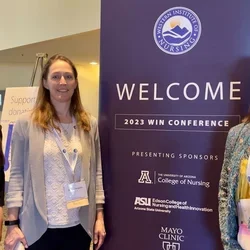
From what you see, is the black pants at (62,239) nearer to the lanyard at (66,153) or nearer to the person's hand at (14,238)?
the person's hand at (14,238)

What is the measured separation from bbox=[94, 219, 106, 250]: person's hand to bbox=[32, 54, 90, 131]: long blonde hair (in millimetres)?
483

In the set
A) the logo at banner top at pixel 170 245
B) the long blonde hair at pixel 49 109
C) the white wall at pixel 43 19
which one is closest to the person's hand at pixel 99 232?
the logo at banner top at pixel 170 245

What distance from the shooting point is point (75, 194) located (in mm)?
1712

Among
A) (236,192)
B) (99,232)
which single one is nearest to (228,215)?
(236,192)

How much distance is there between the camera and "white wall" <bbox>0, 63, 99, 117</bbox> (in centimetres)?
701

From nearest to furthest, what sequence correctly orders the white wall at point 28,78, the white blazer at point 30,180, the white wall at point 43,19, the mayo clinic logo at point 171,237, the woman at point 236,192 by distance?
the woman at point 236,192
the white blazer at point 30,180
the mayo clinic logo at point 171,237
the white wall at point 43,19
the white wall at point 28,78

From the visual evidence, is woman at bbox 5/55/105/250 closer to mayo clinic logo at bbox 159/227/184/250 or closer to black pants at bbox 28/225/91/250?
black pants at bbox 28/225/91/250

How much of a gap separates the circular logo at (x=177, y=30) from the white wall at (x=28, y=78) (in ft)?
17.0

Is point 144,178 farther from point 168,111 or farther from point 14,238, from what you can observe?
point 14,238

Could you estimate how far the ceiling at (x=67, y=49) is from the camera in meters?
4.53

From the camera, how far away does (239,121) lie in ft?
5.55

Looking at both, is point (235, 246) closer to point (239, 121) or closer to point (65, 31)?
point (239, 121)

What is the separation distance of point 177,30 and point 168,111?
1.29 feet

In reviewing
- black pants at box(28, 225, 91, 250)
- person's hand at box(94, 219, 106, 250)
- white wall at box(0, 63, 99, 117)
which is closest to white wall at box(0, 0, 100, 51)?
white wall at box(0, 63, 99, 117)
